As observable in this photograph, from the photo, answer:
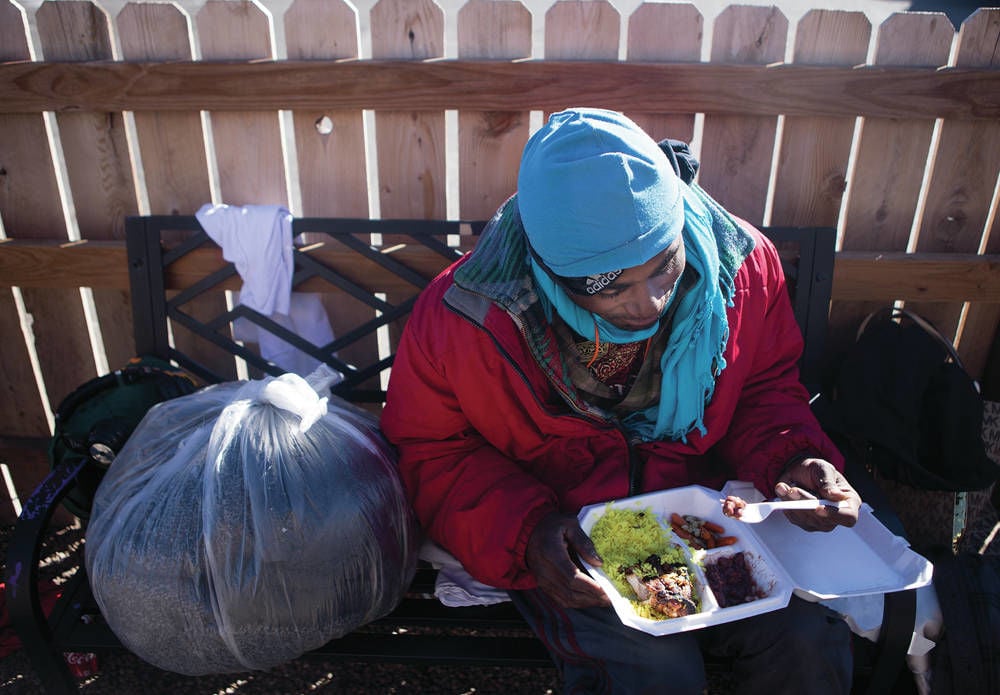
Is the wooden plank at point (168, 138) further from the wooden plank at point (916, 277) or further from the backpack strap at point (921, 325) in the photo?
the backpack strap at point (921, 325)

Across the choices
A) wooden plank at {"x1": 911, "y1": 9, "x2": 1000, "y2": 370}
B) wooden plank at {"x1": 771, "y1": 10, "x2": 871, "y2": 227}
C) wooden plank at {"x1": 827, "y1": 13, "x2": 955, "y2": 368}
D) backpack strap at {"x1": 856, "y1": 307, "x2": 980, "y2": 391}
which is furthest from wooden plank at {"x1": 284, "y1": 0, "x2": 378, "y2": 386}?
wooden plank at {"x1": 911, "y1": 9, "x2": 1000, "y2": 370}

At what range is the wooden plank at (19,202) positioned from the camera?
7.60ft

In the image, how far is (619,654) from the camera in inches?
65.6

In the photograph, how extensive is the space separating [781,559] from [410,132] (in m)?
1.70

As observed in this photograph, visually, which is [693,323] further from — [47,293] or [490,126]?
[47,293]

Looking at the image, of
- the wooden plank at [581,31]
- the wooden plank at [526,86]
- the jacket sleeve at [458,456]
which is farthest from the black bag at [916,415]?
the wooden plank at [581,31]

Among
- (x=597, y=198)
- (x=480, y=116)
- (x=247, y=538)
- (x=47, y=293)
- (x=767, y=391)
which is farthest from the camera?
(x=47, y=293)

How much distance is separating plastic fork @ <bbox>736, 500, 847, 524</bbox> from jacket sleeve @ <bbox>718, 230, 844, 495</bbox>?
213 millimetres

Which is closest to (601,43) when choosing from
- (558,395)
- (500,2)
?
(500,2)

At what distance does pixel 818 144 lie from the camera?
238 cm

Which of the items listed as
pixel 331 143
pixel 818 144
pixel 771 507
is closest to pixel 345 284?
pixel 331 143

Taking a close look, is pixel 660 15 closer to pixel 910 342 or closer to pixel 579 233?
pixel 579 233

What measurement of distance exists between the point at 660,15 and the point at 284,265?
1.45 meters

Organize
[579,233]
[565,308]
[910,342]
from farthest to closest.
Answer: [910,342]
[565,308]
[579,233]
